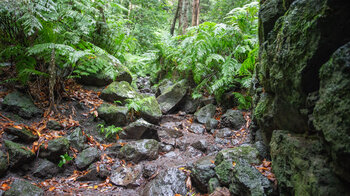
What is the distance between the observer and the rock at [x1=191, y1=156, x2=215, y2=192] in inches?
101

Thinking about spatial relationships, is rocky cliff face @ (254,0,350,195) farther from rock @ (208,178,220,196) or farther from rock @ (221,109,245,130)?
rock @ (221,109,245,130)

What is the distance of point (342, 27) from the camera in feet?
4.21

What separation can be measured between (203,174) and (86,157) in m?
1.89

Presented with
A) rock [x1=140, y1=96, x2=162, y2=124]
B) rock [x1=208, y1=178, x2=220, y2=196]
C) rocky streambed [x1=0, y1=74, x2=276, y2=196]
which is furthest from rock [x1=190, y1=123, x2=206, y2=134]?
rock [x1=208, y1=178, x2=220, y2=196]

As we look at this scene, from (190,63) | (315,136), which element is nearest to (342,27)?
(315,136)

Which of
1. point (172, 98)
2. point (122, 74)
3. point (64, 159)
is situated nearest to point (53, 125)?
point (64, 159)

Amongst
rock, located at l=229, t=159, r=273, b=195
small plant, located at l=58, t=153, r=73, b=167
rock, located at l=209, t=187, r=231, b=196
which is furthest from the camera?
small plant, located at l=58, t=153, r=73, b=167

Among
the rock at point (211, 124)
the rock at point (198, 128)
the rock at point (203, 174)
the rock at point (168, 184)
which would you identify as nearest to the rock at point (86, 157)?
the rock at point (168, 184)

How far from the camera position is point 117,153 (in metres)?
3.41

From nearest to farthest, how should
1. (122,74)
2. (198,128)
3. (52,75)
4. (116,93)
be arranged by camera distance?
(52,75) < (116,93) < (198,128) < (122,74)

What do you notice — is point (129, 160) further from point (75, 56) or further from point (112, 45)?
point (112, 45)

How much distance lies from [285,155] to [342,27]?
1200mm

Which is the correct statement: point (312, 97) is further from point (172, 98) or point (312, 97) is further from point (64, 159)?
point (172, 98)

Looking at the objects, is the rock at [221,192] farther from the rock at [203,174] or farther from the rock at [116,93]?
the rock at [116,93]
